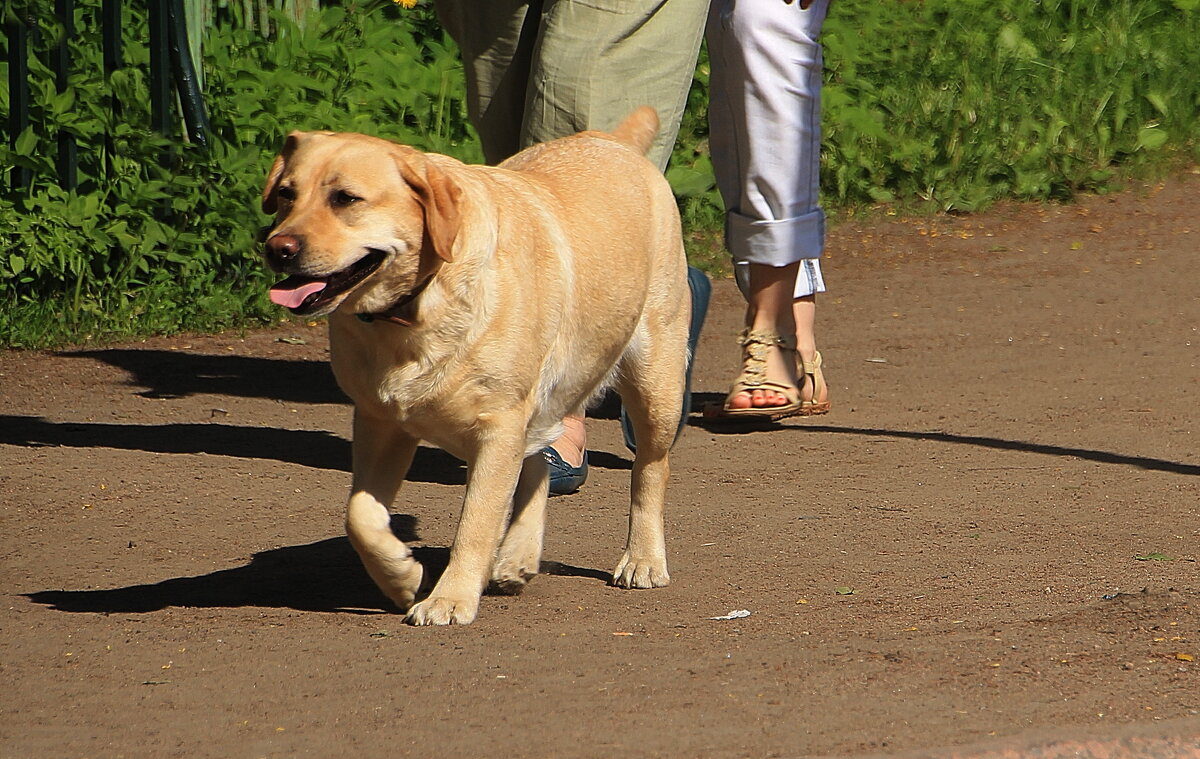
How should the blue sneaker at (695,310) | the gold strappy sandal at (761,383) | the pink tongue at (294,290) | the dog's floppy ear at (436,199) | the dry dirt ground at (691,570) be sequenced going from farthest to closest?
the gold strappy sandal at (761,383) → the blue sneaker at (695,310) → the dog's floppy ear at (436,199) → the pink tongue at (294,290) → the dry dirt ground at (691,570)

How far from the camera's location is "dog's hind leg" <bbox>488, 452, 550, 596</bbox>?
3758 mm

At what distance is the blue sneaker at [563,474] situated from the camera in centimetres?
466

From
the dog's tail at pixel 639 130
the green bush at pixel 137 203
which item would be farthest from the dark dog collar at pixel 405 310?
the green bush at pixel 137 203

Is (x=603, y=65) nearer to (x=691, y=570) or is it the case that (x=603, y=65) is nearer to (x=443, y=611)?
(x=691, y=570)

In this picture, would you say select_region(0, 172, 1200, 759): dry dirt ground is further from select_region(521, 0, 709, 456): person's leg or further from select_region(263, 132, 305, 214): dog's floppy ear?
select_region(263, 132, 305, 214): dog's floppy ear

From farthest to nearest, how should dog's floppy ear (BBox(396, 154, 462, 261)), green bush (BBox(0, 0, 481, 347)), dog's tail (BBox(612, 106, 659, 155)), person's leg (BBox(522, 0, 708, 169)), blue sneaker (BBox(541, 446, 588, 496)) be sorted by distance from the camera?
1. green bush (BBox(0, 0, 481, 347))
2. blue sneaker (BBox(541, 446, 588, 496))
3. person's leg (BBox(522, 0, 708, 169))
4. dog's tail (BBox(612, 106, 659, 155))
5. dog's floppy ear (BBox(396, 154, 462, 261))

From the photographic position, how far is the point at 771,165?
5.60 meters

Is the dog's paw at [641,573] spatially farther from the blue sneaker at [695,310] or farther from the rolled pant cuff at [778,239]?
the rolled pant cuff at [778,239]

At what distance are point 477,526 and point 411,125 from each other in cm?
513

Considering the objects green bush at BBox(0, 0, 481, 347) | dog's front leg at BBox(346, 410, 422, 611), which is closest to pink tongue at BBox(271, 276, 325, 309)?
dog's front leg at BBox(346, 410, 422, 611)

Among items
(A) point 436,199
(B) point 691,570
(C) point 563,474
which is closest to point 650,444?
(B) point 691,570

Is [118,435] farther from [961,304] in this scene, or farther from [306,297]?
[961,304]

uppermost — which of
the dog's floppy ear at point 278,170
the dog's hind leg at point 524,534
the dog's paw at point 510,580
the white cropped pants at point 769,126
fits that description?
the dog's floppy ear at point 278,170

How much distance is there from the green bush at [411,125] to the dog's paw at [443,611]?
1.86 m
